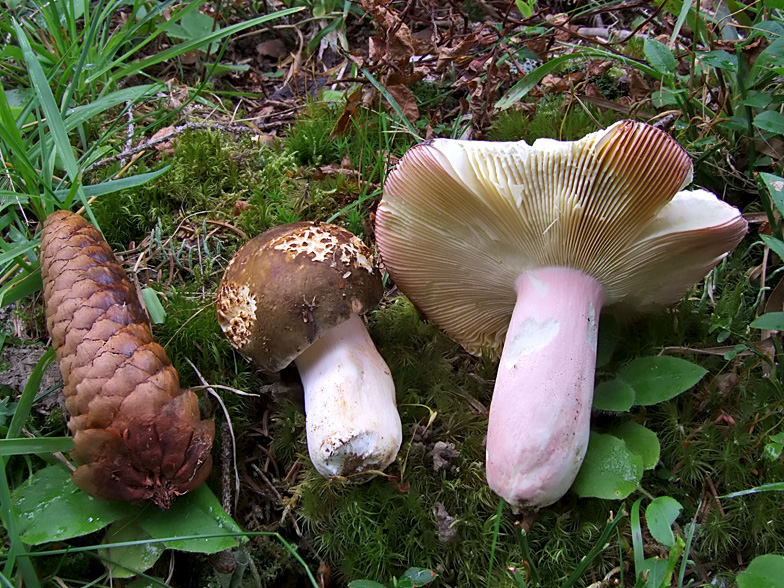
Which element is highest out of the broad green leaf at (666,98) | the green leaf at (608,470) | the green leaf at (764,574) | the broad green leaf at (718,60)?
the broad green leaf at (718,60)

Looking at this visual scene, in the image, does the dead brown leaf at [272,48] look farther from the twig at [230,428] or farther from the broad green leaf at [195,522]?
the broad green leaf at [195,522]

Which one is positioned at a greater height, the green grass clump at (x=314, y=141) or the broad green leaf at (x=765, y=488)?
the green grass clump at (x=314, y=141)

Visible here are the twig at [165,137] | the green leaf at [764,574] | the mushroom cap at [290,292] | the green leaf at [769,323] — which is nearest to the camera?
the green leaf at [764,574]

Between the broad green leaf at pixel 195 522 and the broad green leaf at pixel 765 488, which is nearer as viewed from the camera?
the broad green leaf at pixel 765 488

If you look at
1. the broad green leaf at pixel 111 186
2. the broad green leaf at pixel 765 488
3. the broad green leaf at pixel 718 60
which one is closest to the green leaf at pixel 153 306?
the broad green leaf at pixel 111 186

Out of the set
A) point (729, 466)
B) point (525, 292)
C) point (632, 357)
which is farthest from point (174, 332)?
point (729, 466)

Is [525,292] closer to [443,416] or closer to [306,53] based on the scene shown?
[443,416]

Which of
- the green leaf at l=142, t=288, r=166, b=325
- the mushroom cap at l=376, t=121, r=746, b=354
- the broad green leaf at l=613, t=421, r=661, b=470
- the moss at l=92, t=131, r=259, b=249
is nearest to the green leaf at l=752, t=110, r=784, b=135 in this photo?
the mushroom cap at l=376, t=121, r=746, b=354
